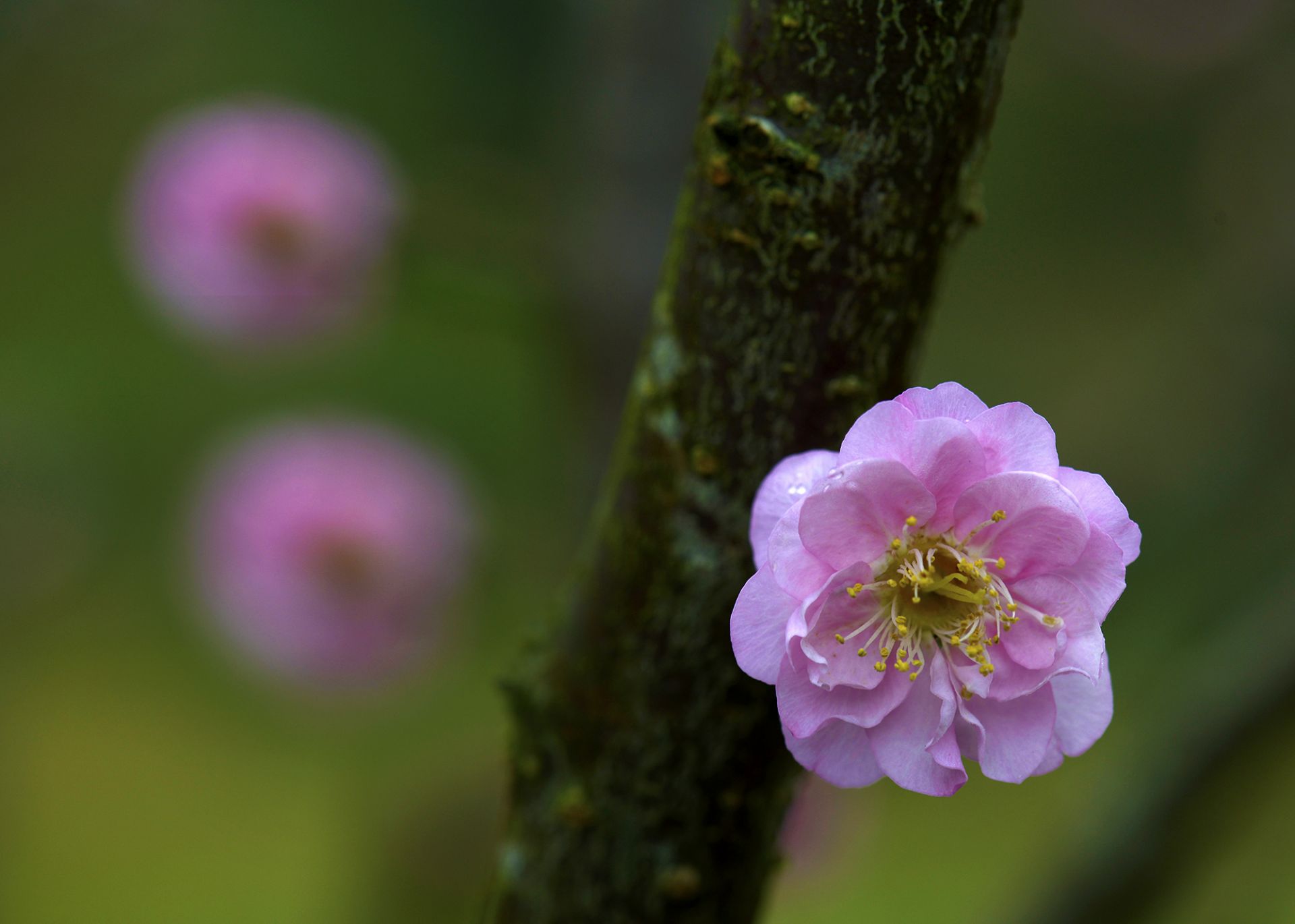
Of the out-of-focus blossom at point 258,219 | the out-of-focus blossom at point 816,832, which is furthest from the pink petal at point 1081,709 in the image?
the out-of-focus blossom at point 258,219

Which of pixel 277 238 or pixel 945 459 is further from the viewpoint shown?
pixel 277 238

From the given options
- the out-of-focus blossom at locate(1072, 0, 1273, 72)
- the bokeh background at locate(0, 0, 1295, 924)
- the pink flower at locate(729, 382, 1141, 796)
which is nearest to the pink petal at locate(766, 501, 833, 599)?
the pink flower at locate(729, 382, 1141, 796)

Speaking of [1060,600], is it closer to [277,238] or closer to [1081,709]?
[1081,709]

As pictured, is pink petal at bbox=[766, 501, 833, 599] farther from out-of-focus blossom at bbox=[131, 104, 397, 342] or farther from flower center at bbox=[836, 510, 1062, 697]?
out-of-focus blossom at bbox=[131, 104, 397, 342]

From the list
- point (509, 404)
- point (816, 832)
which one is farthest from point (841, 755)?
point (509, 404)

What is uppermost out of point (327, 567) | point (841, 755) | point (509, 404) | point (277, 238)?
point (841, 755)

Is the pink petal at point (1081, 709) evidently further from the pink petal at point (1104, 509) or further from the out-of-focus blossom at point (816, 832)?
the out-of-focus blossom at point (816, 832)

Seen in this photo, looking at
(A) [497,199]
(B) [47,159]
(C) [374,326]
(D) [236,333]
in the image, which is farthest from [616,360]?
(B) [47,159]

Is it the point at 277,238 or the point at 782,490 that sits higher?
the point at 782,490
